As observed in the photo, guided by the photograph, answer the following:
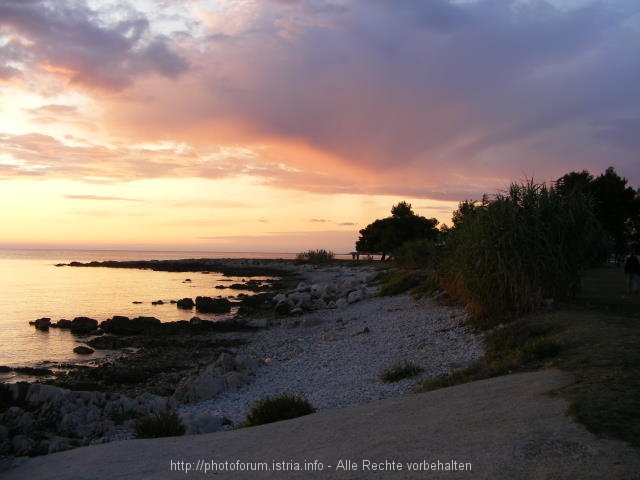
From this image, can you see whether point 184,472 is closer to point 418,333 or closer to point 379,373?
point 379,373

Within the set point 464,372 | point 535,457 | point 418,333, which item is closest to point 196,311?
point 418,333

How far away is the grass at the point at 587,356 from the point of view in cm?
583

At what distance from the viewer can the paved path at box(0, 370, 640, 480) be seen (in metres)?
4.88

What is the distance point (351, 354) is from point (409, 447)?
9776mm

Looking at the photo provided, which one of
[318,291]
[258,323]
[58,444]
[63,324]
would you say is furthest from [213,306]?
[58,444]

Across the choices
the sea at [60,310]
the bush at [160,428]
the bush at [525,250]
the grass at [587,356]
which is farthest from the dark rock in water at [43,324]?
the grass at [587,356]

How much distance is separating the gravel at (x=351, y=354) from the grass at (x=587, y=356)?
1149mm

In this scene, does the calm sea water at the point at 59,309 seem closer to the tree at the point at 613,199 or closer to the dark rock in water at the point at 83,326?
the dark rock in water at the point at 83,326

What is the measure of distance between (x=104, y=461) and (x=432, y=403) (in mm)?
4217

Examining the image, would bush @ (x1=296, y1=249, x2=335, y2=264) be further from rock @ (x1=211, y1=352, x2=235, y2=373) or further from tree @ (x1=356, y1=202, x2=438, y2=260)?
rock @ (x1=211, y1=352, x2=235, y2=373)

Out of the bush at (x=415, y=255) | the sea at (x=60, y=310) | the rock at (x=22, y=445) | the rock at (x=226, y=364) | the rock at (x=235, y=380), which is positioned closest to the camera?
the rock at (x=22, y=445)

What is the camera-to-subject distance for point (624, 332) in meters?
10.5

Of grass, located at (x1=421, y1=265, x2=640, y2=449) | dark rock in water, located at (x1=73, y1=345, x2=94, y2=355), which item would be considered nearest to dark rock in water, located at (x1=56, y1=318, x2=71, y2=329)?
dark rock in water, located at (x1=73, y1=345, x2=94, y2=355)

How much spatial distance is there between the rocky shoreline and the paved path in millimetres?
2111
